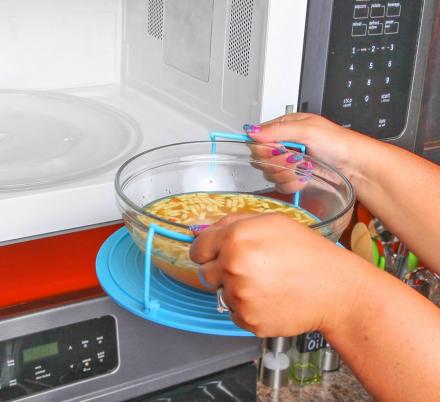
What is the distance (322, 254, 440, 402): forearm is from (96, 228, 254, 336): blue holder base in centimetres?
10

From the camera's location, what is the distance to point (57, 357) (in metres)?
0.78

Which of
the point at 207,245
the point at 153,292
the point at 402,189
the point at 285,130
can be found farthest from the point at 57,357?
the point at 402,189

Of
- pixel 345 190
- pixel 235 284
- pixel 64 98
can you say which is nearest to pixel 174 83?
pixel 64 98

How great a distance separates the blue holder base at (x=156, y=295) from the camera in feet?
2.17

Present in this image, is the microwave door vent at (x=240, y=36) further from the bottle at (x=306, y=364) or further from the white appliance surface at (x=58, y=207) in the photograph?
the bottle at (x=306, y=364)

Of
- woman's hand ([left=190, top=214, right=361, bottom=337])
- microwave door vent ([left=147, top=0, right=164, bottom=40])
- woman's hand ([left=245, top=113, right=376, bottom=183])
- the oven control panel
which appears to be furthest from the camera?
microwave door vent ([left=147, top=0, right=164, bottom=40])

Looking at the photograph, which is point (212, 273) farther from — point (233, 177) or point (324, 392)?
point (324, 392)

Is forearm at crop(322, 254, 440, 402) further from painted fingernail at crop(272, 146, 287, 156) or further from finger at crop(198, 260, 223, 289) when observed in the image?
painted fingernail at crop(272, 146, 287, 156)

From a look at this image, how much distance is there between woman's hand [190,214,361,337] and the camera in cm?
60

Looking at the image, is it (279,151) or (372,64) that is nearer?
(279,151)

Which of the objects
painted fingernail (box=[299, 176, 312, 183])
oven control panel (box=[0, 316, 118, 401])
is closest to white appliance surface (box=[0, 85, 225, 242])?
oven control panel (box=[0, 316, 118, 401])

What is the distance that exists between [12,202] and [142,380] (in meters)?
0.25

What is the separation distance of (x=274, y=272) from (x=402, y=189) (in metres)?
0.40

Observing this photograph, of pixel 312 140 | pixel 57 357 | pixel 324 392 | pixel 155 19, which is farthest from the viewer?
pixel 324 392
